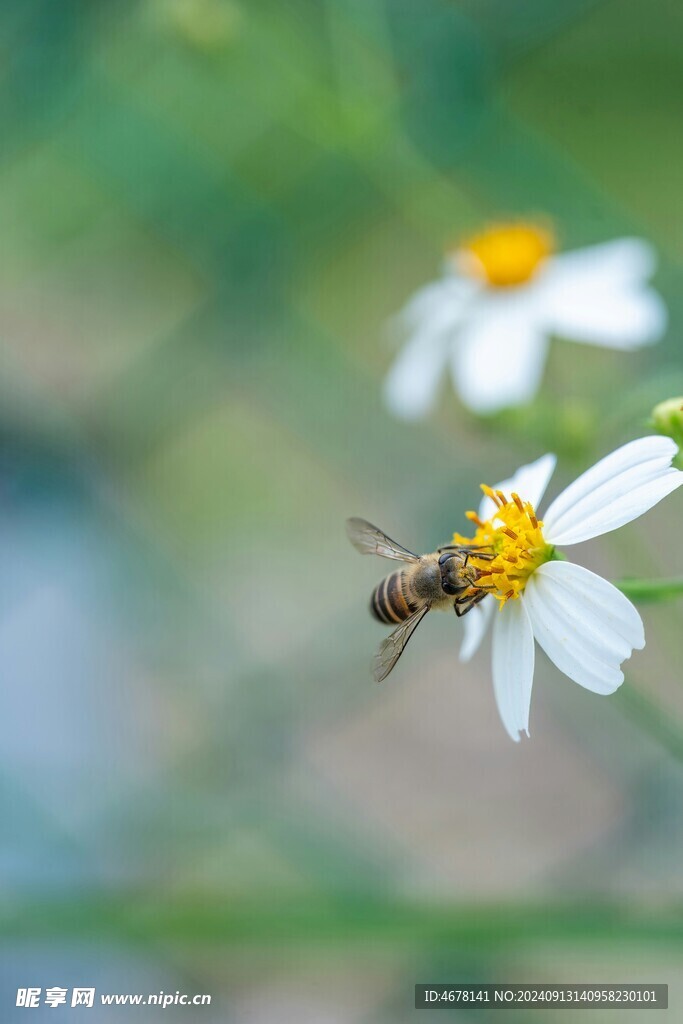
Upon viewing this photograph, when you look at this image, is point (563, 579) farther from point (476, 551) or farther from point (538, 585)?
point (476, 551)

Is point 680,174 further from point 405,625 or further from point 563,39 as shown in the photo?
point 405,625

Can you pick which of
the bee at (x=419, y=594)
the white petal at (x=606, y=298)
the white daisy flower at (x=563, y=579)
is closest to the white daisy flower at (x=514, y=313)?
the white petal at (x=606, y=298)

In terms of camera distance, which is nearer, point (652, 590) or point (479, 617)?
point (652, 590)

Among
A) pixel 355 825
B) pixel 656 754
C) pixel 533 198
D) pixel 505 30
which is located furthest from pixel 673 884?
pixel 505 30

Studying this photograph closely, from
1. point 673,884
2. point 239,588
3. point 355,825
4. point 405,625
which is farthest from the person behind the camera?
point 239,588

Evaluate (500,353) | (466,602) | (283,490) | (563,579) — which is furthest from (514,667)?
(283,490)
